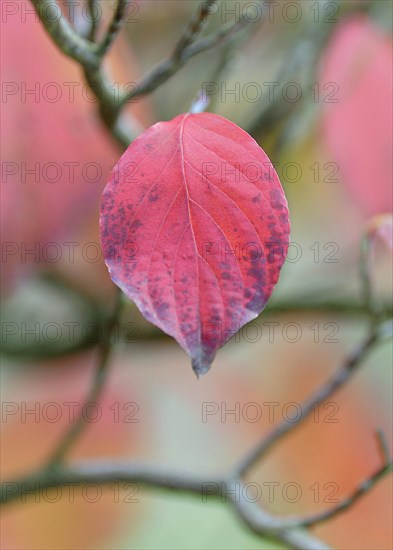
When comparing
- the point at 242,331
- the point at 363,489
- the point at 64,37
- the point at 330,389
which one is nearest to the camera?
the point at 64,37

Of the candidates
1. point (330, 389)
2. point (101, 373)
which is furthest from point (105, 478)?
point (330, 389)

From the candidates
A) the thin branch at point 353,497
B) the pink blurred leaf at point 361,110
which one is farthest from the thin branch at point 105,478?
the pink blurred leaf at point 361,110

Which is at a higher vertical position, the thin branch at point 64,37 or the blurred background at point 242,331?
the thin branch at point 64,37

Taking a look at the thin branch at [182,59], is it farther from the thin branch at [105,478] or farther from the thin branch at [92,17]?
the thin branch at [105,478]

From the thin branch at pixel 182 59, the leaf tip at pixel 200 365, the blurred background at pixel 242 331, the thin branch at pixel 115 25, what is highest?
the thin branch at pixel 115 25

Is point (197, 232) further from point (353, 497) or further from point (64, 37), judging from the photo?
point (353, 497)

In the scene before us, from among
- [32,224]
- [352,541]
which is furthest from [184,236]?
[352,541]
